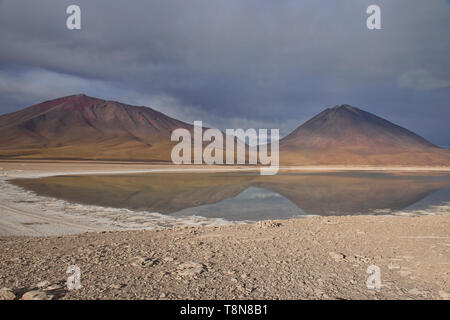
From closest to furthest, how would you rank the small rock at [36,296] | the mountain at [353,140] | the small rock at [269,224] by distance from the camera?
the small rock at [36,296] → the small rock at [269,224] → the mountain at [353,140]

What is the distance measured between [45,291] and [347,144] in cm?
17019

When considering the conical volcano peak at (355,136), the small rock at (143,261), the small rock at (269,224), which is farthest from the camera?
the conical volcano peak at (355,136)

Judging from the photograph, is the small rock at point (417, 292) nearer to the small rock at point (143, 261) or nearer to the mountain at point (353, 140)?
the small rock at point (143, 261)

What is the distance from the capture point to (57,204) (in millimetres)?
13086

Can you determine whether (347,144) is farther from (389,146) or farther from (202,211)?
(202,211)

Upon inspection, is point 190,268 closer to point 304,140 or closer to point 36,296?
point 36,296

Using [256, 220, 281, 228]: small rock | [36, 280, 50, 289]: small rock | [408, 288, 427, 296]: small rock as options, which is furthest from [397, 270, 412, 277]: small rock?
[36, 280, 50, 289]: small rock

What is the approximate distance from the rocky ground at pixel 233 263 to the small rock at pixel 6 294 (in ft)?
0.06

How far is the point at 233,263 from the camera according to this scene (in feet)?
17.2

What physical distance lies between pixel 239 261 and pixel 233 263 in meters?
0.17

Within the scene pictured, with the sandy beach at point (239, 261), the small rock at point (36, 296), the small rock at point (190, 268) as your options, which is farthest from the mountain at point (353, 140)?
the small rock at point (36, 296)

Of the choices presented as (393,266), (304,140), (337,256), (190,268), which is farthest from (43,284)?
(304,140)

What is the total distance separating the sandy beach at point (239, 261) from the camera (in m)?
4.09
